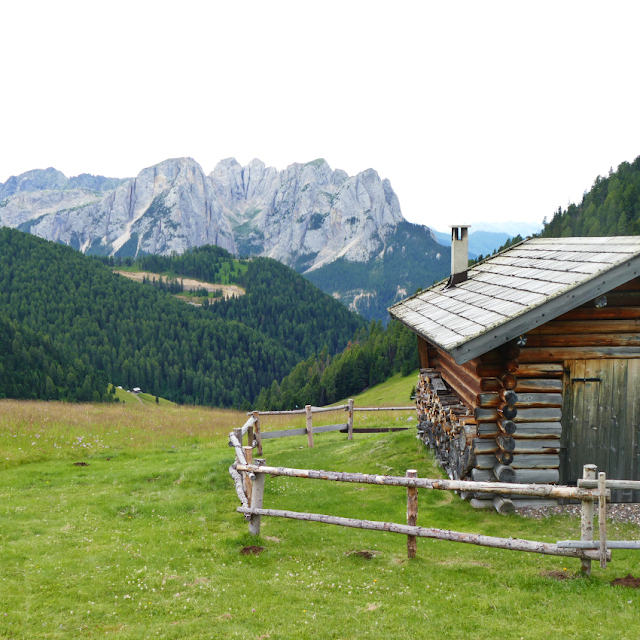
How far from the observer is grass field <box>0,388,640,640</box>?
6160 mm

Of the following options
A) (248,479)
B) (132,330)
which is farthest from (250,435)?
(132,330)

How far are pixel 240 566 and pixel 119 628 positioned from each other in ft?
7.34

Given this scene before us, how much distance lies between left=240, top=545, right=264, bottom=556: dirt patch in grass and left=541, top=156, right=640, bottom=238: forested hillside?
97362mm

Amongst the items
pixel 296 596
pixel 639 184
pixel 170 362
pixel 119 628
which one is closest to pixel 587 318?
pixel 296 596

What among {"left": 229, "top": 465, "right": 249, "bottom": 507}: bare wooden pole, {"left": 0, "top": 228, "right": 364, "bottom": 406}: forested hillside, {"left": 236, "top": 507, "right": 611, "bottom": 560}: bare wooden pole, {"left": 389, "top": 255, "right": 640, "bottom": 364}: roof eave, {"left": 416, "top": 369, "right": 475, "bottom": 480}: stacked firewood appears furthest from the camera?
{"left": 0, "top": 228, "right": 364, "bottom": 406}: forested hillside

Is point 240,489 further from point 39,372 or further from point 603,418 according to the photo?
point 39,372

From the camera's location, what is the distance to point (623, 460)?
433 inches

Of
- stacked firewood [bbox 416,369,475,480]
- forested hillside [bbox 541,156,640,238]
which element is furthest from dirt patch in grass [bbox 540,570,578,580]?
forested hillside [bbox 541,156,640,238]

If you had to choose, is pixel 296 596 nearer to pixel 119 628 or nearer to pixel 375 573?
pixel 375 573

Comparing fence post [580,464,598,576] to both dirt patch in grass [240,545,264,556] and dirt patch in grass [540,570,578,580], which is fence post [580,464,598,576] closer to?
dirt patch in grass [540,570,578,580]

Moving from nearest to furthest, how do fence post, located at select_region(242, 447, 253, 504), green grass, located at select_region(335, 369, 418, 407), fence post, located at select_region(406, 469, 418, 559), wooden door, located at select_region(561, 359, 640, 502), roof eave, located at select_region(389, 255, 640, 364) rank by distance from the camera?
fence post, located at select_region(406, 469, 418, 559), roof eave, located at select_region(389, 255, 640, 364), fence post, located at select_region(242, 447, 253, 504), wooden door, located at select_region(561, 359, 640, 502), green grass, located at select_region(335, 369, 418, 407)

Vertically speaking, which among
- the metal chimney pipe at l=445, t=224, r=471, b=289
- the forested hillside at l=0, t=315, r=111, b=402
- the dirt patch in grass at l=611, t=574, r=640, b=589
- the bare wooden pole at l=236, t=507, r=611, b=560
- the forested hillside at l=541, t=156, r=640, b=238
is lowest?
the forested hillside at l=0, t=315, r=111, b=402

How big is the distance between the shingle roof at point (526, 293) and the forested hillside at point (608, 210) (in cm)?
8914

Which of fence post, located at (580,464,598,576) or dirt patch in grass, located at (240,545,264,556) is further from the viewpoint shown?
dirt patch in grass, located at (240,545,264,556)
